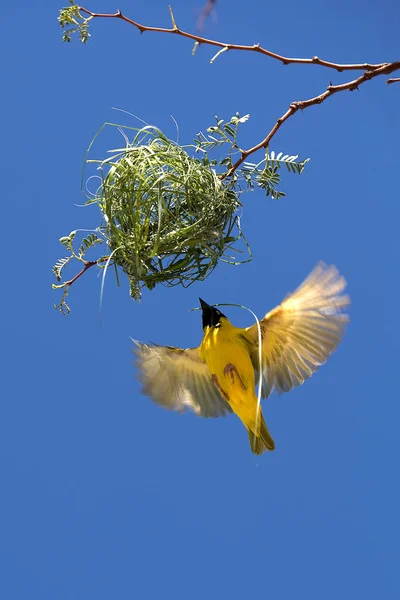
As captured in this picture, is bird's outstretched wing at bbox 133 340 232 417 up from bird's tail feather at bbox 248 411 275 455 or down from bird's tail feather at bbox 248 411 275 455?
up

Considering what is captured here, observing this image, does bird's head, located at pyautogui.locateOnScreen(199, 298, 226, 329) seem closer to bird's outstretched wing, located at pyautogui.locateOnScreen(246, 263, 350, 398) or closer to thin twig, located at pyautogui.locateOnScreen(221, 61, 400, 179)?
bird's outstretched wing, located at pyautogui.locateOnScreen(246, 263, 350, 398)

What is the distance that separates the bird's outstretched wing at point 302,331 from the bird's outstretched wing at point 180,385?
9.1 inches

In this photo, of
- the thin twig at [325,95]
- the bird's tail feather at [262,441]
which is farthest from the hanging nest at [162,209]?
the bird's tail feather at [262,441]

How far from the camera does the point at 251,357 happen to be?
6.55ft

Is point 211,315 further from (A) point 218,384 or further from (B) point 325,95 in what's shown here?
(B) point 325,95

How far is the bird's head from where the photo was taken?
6.56ft

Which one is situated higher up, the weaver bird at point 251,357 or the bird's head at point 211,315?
the bird's head at point 211,315

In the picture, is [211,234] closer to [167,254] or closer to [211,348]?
[167,254]

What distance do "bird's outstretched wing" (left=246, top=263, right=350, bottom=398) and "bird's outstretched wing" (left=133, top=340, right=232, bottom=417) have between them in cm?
23

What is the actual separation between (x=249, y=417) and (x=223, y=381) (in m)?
0.11

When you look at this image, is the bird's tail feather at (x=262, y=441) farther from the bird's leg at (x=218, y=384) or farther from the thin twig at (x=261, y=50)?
the thin twig at (x=261, y=50)

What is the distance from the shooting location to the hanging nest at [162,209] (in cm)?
157

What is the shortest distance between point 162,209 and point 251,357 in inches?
23.1

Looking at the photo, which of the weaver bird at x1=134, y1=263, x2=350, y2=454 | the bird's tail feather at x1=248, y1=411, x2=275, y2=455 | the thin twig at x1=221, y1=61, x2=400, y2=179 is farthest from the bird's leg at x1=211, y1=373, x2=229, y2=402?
the thin twig at x1=221, y1=61, x2=400, y2=179
